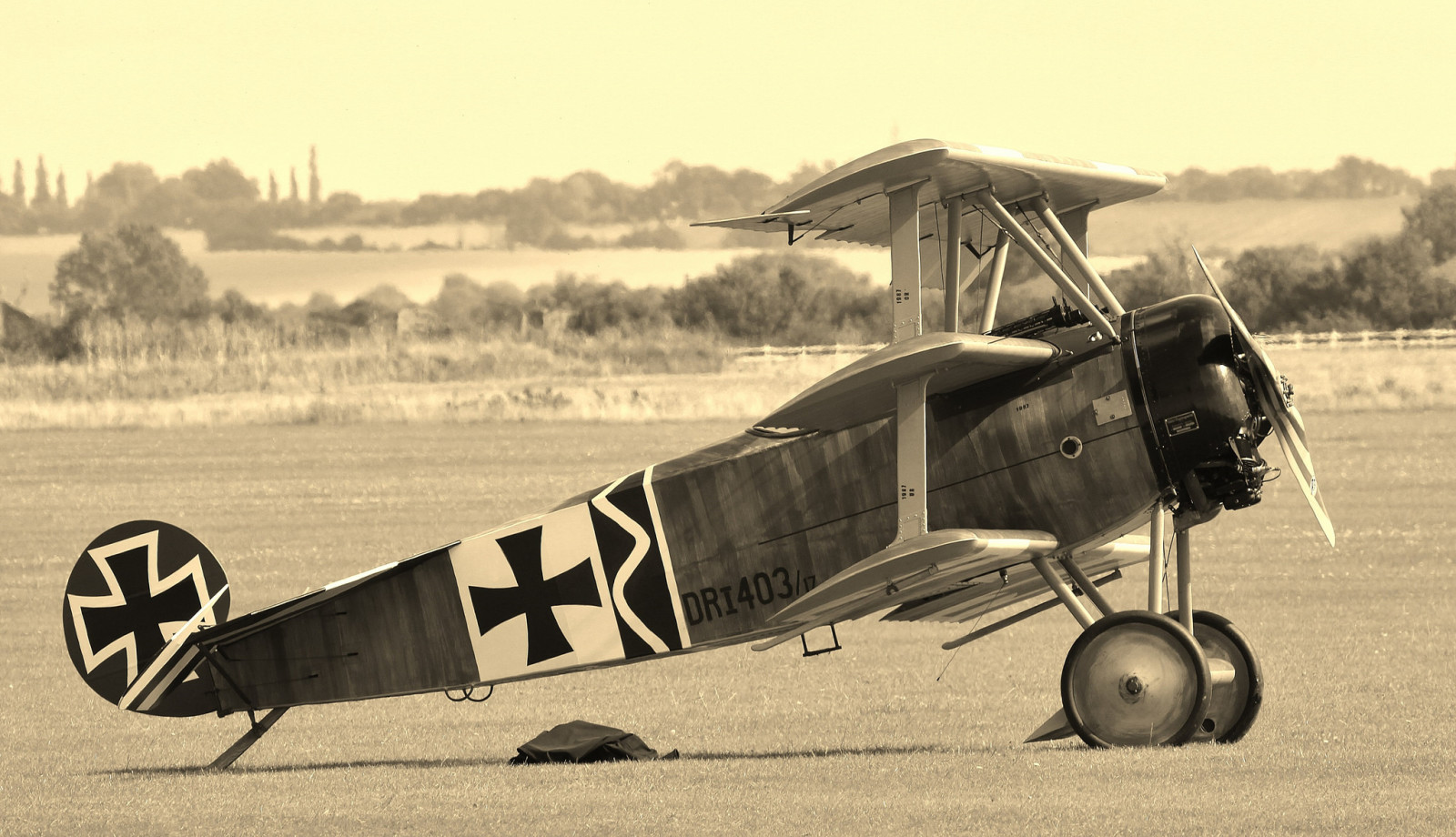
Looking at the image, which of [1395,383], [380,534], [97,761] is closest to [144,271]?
[1395,383]

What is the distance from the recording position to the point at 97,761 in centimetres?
1213

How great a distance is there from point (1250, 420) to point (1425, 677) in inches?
183

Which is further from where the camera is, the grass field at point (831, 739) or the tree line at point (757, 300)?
the tree line at point (757, 300)

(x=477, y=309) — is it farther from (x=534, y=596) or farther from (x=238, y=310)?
(x=534, y=596)

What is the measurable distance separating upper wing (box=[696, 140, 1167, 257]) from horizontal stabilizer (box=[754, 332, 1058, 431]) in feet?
3.19

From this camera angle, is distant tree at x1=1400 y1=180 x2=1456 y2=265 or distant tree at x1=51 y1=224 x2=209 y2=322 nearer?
distant tree at x1=1400 y1=180 x2=1456 y2=265

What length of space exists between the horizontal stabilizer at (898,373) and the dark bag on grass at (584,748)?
2.37 m

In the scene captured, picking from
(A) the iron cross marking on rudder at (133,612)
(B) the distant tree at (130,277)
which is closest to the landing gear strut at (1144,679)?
→ (A) the iron cross marking on rudder at (133,612)

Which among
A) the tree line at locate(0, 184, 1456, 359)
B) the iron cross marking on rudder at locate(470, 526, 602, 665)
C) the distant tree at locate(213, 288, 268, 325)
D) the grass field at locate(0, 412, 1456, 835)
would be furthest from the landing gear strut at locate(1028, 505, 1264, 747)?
the distant tree at locate(213, 288, 268, 325)

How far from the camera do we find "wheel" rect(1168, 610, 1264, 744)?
10844 mm

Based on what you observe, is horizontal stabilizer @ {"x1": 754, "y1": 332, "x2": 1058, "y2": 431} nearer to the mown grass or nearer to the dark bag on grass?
the dark bag on grass

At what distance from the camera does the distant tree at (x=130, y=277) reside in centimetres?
Result: 9475

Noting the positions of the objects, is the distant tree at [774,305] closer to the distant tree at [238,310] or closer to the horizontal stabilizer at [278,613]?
the distant tree at [238,310]

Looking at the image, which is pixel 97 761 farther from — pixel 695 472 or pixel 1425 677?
pixel 1425 677
